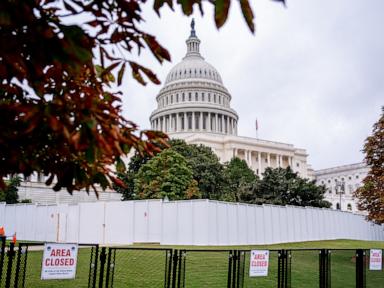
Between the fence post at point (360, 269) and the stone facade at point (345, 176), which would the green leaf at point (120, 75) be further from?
the stone facade at point (345, 176)

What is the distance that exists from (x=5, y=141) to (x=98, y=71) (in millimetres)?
1080

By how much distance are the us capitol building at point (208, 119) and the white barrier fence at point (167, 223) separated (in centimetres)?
6703

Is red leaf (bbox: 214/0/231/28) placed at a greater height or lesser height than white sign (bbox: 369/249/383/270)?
greater

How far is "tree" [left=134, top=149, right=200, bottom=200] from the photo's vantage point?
45.8 meters

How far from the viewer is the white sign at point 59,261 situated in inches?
262

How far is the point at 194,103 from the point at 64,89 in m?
112

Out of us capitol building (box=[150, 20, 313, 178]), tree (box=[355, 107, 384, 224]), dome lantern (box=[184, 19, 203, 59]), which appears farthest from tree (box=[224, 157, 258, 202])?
dome lantern (box=[184, 19, 203, 59])

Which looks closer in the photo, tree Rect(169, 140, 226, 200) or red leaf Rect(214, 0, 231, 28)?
red leaf Rect(214, 0, 231, 28)

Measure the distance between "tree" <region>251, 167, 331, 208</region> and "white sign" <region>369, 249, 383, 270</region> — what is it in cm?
3334

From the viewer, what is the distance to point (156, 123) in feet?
404

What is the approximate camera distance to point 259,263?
333 inches

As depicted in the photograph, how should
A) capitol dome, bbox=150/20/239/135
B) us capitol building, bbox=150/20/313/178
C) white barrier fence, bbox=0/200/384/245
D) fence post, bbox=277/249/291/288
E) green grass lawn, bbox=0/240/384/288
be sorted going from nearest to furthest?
green grass lawn, bbox=0/240/384/288 → fence post, bbox=277/249/291/288 → white barrier fence, bbox=0/200/384/245 → us capitol building, bbox=150/20/313/178 → capitol dome, bbox=150/20/239/135

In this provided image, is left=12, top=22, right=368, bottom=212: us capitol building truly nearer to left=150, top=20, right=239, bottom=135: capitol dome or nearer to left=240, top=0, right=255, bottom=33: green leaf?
left=150, top=20, right=239, bottom=135: capitol dome

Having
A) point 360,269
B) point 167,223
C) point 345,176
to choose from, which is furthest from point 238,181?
point 345,176
